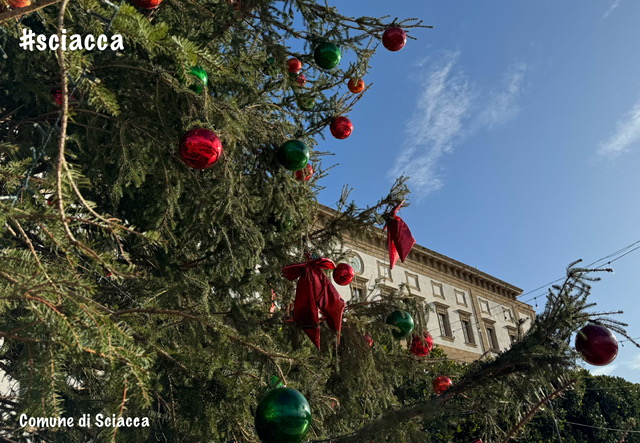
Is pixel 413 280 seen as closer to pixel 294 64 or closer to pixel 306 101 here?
pixel 306 101

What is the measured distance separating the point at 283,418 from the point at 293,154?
2.12m

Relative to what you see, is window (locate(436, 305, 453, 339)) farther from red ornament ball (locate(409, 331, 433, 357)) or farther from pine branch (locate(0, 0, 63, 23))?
pine branch (locate(0, 0, 63, 23))

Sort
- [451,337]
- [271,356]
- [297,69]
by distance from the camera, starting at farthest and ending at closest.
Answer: [451,337] → [297,69] → [271,356]

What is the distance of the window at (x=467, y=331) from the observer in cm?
2459

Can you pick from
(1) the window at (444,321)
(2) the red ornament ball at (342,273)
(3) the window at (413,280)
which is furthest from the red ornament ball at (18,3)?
(1) the window at (444,321)

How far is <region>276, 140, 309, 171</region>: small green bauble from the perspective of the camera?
3.74 m

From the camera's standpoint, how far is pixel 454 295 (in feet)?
82.6

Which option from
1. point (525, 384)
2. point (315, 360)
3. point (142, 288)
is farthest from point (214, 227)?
point (525, 384)

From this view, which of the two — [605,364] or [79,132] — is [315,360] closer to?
[605,364]

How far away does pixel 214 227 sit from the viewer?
418cm

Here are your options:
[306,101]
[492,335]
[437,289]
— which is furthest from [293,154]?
[492,335]

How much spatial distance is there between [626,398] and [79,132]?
16.6 m

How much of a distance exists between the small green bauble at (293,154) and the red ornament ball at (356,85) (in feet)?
5.81

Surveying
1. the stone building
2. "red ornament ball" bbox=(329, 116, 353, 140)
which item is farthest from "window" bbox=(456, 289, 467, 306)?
"red ornament ball" bbox=(329, 116, 353, 140)
